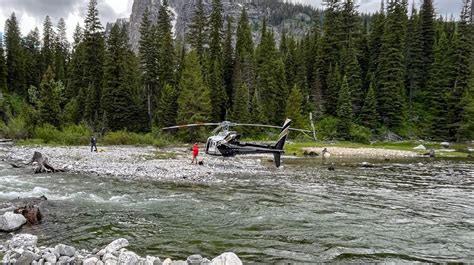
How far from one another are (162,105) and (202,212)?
4652 centimetres

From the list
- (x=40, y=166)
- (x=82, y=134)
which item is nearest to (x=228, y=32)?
(x=82, y=134)

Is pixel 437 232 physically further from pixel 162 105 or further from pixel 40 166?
pixel 162 105

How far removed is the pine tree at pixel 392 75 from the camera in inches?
2662

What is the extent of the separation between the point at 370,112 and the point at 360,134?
256 inches

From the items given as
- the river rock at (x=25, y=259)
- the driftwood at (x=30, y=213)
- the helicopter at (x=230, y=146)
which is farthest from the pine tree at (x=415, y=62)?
the river rock at (x=25, y=259)

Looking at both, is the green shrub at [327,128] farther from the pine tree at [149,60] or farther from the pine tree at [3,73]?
the pine tree at [3,73]

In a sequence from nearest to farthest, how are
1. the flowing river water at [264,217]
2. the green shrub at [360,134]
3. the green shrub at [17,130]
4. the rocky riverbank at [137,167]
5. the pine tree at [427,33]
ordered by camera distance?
1. the flowing river water at [264,217]
2. the rocky riverbank at [137,167]
3. the green shrub at [17,130]
4. the green shrub at [360,134]
5. the pine tree at [427,33]

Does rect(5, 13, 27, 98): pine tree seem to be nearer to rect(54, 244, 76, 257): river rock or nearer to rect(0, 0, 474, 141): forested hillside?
rect(0, 0, 474, 141): forested hillside

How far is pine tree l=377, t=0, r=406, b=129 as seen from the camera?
67.6 m

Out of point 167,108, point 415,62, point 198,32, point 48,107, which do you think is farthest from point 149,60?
point 415,62

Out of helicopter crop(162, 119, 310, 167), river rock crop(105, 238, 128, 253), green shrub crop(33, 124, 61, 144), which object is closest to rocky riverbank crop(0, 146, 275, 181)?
helicopter crop(162, 119, 310, 167)

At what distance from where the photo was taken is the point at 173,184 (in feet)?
71.1

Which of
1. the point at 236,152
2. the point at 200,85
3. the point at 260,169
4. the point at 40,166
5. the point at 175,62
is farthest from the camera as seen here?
the point at 175,62

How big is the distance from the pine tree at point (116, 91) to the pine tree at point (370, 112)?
37618 millimetres
